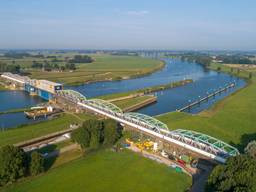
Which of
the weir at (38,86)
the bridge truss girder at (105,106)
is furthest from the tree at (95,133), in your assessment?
the weir at (38,86)

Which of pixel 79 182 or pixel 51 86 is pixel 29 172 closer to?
pixel 79 182

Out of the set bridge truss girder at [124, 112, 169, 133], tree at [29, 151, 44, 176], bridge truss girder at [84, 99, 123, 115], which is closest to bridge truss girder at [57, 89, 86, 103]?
bridge truss girder at [84, 99, 123, 115]

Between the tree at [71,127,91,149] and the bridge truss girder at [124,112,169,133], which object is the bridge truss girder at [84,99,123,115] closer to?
the bridge truss girder at [124,112,169,133]

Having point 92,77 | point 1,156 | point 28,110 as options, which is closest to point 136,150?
point 1,156

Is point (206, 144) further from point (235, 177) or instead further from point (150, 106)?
point (150, 106)

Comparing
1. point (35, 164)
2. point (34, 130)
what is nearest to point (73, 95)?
point (34, 130)
